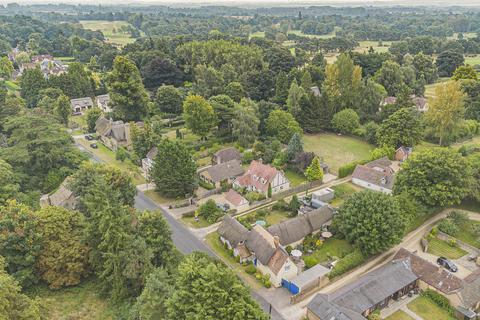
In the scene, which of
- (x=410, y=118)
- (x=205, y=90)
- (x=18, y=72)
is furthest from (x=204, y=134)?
(x=18, y=72)

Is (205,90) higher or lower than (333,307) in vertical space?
higher

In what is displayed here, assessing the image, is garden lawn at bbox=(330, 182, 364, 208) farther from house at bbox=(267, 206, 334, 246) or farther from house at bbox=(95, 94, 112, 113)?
house at bbox=(95, 94, 112, 113)

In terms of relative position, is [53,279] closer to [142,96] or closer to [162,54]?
[142,96]

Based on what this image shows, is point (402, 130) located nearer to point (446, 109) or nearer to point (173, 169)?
point (446, 109)

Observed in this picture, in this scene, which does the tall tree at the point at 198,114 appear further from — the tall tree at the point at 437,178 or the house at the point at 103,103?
the tall tree at the point at 437,178

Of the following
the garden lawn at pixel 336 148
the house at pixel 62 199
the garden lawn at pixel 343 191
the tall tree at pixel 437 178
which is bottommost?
the garden lawn at pixel 343 191

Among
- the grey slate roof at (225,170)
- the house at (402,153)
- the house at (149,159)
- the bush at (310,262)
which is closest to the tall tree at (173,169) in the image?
the grey slate roof at (225,170)

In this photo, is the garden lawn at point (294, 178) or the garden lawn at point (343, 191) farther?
the garden lawn at point (294, 178)

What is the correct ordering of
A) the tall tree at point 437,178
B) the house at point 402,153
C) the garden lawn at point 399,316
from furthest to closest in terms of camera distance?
the house at point 402,153 → the tall tree at point 437,178 → the garden lawn at point 399,316
